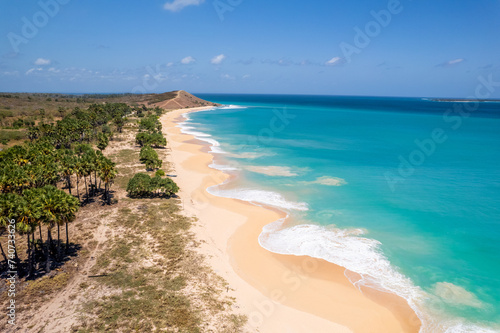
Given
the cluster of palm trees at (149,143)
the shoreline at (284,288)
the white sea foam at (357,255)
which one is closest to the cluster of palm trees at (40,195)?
the cluster of palm trees at (149,143)

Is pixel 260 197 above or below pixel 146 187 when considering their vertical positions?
below

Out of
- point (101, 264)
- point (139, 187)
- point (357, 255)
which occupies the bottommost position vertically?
point (101, 264)

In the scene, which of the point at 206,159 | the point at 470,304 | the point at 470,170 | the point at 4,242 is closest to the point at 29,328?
the point at 4,242

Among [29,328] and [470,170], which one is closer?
[29,328]

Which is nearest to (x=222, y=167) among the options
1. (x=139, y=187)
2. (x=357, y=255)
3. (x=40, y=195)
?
(x=139, y=187)

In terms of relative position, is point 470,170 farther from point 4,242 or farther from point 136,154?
point 4,242

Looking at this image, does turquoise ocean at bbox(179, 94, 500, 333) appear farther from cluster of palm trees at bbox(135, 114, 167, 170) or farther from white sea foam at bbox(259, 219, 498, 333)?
cluster of palm trees at bbox(135, 114, 167, 170)

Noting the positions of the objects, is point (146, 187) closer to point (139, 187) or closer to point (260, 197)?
point (139, 187)
